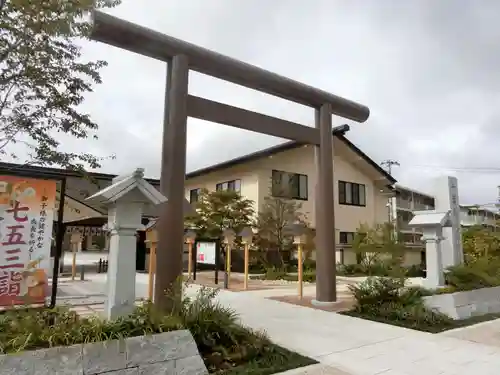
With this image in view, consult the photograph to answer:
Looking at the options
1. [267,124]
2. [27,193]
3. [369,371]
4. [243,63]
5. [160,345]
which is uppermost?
[243,63]

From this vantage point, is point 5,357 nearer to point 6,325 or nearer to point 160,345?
point 6,325

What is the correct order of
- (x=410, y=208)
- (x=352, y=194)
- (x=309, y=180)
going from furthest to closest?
1. (x=410, y=208)
2. (x=352, y=194)
3. (x=309, y=180)

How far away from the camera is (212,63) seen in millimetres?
7414

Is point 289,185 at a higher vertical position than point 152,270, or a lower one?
higher

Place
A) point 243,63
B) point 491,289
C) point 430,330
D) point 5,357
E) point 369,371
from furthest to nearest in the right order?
point 491,289
point 243,63
point 430,330
point 369,371
point 5,357

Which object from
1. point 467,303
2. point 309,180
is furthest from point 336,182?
point 467,303

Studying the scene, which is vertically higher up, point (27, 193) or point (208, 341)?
point (27, 193)

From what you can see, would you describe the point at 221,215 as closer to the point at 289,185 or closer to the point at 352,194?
the point at 289,185

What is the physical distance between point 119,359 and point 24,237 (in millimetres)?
2020

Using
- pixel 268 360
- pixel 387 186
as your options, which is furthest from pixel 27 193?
pixel 387 186

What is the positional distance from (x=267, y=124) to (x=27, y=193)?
189 inches

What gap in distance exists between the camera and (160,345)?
4188mm

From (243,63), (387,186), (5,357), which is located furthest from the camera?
(387,186)

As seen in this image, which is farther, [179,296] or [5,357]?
[179,296]
